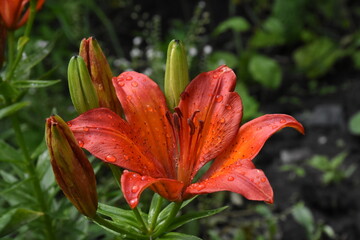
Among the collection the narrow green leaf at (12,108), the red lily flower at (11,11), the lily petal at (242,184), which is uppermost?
the red lily flower at (11,11)

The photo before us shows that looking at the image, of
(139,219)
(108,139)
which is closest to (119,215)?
(139,219)

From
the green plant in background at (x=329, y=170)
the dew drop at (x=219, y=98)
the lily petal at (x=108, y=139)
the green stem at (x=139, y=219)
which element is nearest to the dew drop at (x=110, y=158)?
the lily petal at (x=108, y=139)

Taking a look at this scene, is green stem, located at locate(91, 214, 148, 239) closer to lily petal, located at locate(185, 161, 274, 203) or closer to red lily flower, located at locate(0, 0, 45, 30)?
lily petal, located at locate(185, 161, 274, 203)

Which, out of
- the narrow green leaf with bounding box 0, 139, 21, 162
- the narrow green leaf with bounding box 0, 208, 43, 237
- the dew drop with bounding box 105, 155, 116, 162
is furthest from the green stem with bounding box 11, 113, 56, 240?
the dew drop with bounding box 105, 155, 116, 162

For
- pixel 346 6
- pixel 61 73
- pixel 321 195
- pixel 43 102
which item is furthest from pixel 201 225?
pixel 346 6

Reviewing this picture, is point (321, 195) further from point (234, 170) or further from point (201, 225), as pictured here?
point (234, 170)

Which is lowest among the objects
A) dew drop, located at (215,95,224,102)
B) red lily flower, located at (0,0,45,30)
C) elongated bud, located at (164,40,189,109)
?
dew drop, located at (215,95,224,102)

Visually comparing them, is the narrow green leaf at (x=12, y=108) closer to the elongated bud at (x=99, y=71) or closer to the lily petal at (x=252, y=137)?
the elongated bud at (x=99, y=71)
